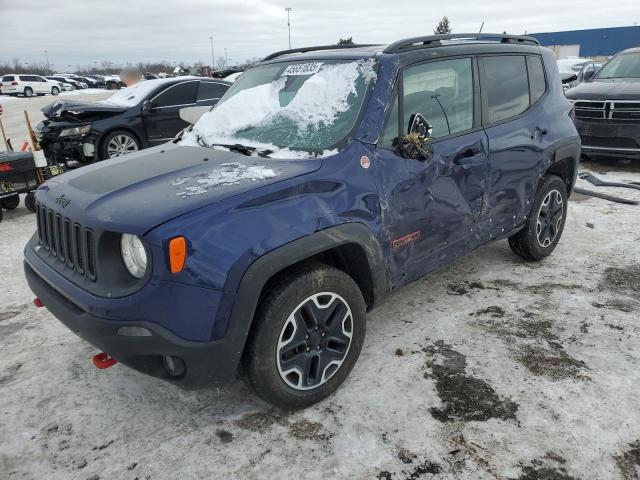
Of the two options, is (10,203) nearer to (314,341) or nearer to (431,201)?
(314,341)

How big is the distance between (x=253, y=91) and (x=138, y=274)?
5.91ft

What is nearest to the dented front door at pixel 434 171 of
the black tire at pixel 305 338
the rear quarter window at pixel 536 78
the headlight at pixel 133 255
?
the black tire at pixel 305 338

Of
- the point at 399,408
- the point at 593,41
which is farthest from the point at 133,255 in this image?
the point at 593,41

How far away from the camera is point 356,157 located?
2756mm

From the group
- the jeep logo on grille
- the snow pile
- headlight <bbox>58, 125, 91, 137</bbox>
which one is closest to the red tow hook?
the jeep logo on grille

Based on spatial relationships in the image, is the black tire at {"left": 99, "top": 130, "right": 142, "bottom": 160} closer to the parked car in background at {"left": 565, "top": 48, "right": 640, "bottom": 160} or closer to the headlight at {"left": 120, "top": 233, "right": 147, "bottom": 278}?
the headlight at {"left": 120, "top": 233, "right": 147, "bottom": 278}

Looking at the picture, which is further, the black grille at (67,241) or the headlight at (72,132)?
the headlight at (72,132)

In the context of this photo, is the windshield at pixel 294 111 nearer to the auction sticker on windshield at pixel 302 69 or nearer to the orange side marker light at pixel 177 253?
the auction sticker on windshield at pixel 302 69

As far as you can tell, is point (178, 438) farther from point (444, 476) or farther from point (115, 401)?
point (444, 476)

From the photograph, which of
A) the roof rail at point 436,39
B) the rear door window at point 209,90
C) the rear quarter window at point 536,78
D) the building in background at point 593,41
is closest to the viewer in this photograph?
the roof rail at point 436,39

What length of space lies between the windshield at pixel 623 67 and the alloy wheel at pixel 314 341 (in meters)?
8.49

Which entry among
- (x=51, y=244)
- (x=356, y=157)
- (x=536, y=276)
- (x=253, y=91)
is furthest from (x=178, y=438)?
(x=536, y=276)

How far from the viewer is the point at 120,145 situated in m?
8.46

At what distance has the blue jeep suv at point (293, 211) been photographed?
219 centimetres
